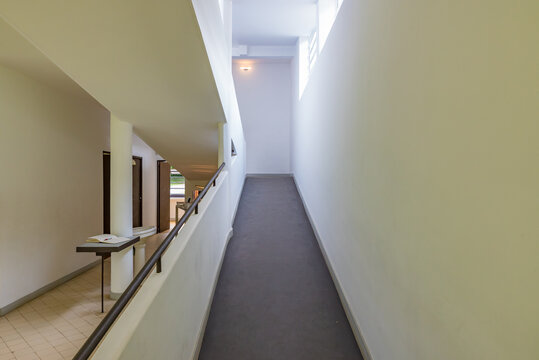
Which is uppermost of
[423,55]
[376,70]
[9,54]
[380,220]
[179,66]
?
[9,54]

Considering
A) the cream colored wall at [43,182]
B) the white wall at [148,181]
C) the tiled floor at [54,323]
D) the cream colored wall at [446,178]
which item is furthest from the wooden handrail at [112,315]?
the white wall at [148,181]

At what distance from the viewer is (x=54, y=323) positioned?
346 cm

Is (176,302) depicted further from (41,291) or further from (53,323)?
(41,291)

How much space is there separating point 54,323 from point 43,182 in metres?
2.04

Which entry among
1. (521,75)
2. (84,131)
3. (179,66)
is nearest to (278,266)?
(179,66)

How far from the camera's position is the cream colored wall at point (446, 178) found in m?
0.90

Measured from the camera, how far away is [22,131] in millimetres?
4023

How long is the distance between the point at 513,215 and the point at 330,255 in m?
2.84

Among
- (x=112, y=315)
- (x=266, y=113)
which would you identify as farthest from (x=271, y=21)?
(x=112, y=315)

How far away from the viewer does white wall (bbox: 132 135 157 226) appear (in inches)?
312

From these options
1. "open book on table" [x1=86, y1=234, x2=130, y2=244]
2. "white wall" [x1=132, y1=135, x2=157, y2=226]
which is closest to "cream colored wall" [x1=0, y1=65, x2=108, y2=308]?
"open book on table" [x1=86, y1=234, x2=130, y2=244]

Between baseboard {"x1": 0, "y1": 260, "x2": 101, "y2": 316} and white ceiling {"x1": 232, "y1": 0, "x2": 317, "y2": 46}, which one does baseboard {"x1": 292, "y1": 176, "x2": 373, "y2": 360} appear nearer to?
baseboard {"x1": 0, "y1": 260, "x2": 101, "y2": 316}

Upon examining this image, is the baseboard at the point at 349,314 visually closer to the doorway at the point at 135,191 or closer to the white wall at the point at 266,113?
Result: the white wall at the point at 266,113

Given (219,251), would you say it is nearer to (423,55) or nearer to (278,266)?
(278,266)
